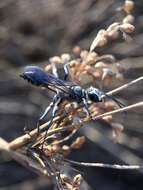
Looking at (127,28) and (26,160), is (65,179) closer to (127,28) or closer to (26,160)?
(26,160)

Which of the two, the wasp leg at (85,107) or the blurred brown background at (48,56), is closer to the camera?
the wasp leg at (85,107)

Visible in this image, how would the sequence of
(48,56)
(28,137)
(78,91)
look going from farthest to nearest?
(48,56), (78,91), (28,137)

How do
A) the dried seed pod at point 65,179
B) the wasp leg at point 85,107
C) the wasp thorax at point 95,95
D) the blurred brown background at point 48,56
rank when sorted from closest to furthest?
the dried seed pod at point 65,179 → the wasp leg at point 85,107 → the wasp thorax at point 95,95 → the blurred brown background at point 48,56

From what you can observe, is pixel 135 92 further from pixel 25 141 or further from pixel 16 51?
pixel 25 141

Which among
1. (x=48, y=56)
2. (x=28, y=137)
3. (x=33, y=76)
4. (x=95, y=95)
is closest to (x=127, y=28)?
(x=95, y=95)

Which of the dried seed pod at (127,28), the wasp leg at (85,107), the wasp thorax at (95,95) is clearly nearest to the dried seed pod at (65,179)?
the wasp leg at (85,107)

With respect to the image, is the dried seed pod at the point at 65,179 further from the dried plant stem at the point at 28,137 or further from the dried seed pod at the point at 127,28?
the dried seed pod at the point at 127,28

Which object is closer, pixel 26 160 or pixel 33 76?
pixel 26 160

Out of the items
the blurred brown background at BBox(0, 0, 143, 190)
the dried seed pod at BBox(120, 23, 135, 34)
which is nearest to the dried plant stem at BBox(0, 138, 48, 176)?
the dried seed pod at BBox(120, 23, 135, 34)
